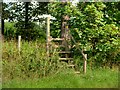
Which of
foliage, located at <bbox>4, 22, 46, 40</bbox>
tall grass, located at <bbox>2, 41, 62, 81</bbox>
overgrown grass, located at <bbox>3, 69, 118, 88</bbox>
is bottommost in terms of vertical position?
overgrown grass, located at <bbox>3, 69, 118, 88</bbox>

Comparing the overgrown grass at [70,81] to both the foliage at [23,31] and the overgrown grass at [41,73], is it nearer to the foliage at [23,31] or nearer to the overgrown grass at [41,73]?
the overgrown grass at [41,73]

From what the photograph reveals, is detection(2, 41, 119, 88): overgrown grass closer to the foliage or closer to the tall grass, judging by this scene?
the tall grass

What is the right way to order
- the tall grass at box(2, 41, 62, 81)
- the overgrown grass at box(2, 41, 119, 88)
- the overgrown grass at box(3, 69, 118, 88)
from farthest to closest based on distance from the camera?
1. the tall grass at box(2, 41, 62, 81)
2. the overgrown grass at box(2, 41, 119, 88)
3. the overgrown grass at box(3, 69, 118, 88)

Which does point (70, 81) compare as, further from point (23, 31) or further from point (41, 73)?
point (23, 31)

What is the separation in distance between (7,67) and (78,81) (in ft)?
7.19

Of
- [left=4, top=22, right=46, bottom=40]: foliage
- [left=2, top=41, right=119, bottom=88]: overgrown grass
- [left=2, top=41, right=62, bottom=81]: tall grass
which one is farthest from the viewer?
[left=4, top=22, right=46, bottom=40]: foliage

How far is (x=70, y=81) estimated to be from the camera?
7.98 m

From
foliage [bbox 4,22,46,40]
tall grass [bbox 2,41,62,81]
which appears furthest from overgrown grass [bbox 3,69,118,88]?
foliage [bbox 4,22,46,40]

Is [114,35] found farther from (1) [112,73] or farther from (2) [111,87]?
(2) [111,87]

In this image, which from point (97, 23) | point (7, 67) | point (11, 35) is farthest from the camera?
point (11, 35)

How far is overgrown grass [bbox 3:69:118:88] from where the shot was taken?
762cm

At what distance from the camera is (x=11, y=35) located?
1311 centimetres

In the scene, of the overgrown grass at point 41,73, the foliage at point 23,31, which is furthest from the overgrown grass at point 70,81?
the foliage at point 23,31

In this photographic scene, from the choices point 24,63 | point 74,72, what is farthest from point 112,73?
point 24,63
